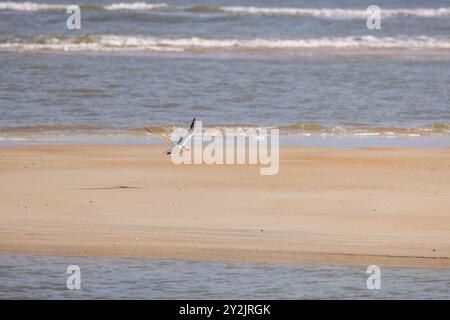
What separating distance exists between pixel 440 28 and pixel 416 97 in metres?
15.4

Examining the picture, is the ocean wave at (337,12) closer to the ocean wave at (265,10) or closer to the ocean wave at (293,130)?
the ocean wave at (265,10)

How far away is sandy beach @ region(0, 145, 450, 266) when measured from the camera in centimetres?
896

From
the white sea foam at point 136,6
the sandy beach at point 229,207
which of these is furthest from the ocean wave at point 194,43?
the sandy beach at point 229,207

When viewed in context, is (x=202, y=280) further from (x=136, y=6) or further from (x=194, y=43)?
(x=136, y=6)

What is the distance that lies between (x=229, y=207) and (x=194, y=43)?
694 inches

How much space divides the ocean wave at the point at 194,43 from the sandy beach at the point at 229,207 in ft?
43.5

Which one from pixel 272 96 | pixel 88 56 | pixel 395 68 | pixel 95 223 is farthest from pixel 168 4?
pixel 95 223

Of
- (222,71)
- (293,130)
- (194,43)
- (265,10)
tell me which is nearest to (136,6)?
(265,10)

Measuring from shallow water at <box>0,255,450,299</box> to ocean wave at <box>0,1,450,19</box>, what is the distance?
2871cm

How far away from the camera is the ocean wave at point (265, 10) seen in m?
37.1

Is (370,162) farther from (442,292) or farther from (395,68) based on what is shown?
(395,68)

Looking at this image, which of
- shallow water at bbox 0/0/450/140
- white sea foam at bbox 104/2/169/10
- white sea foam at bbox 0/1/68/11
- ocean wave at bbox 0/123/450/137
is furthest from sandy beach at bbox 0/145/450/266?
white sea foam at bbox 104/2/169/10

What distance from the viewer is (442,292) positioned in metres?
7.96

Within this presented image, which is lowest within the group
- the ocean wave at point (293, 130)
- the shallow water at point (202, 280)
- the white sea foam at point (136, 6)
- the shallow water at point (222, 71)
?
the shallow water at point (202, 280)
